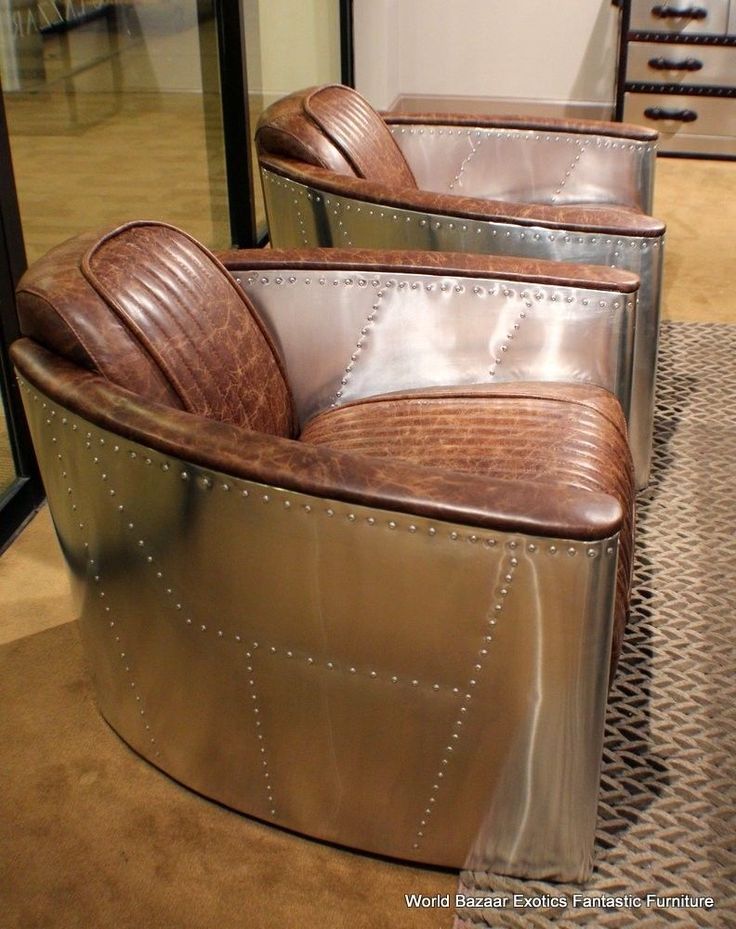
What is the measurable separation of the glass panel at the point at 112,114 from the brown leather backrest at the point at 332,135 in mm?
464

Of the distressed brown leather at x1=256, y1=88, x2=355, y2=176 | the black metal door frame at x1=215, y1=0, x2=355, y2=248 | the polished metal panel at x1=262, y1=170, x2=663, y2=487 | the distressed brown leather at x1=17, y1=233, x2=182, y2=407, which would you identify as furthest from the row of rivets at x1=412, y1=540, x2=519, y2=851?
the black metal door frame at x1=215, y1=0, x2=355, y2=248

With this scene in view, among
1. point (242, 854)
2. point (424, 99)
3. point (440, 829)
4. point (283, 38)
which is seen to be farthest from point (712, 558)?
point (424, 99)

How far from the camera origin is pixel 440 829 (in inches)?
62.2

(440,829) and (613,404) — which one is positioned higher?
(613,404)

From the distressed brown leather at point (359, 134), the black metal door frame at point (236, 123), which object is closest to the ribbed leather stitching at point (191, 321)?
the distressed brown leather at point (359, 134)

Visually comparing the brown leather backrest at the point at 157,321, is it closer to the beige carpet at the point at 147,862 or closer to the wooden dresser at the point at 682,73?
the beige carpet at the point at 147,862

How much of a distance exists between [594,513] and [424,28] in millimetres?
4468

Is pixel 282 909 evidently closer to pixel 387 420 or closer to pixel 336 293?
pixel 387 420

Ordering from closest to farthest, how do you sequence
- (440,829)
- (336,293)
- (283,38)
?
(440,829) < (336,293) < (283,38)

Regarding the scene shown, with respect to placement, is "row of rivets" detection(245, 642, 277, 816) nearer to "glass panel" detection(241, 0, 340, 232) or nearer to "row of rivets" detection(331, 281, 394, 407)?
"row of rivets" detection(331, 281, 394, 407)

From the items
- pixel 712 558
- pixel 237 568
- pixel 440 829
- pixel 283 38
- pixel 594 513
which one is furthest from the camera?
pixel 283 38

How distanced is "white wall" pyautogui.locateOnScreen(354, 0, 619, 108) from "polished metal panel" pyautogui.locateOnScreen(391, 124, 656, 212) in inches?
79.2

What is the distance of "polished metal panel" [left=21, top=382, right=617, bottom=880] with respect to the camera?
4.51 ft

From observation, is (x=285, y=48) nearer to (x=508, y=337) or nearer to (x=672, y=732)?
(x=508, y=337)
